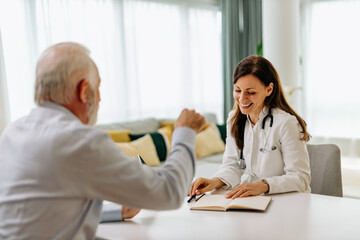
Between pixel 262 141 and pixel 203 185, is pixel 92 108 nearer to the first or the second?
pixel 203 185

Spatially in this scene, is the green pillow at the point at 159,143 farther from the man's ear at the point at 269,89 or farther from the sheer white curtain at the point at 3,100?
the man's ear at the point at 269,89

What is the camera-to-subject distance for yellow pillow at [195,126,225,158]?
461 cm

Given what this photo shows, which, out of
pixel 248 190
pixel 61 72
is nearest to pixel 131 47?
pixel 248 190

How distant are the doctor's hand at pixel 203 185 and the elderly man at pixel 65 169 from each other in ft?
2.17

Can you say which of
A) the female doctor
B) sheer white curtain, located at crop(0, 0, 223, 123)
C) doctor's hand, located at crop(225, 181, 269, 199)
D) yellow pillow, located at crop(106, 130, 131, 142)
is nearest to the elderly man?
doctor's hand, located at crop(225, 181, 269, 199)

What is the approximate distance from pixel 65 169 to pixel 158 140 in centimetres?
337

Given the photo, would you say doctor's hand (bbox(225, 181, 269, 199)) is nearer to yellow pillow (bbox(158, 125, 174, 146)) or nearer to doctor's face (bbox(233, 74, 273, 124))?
doctor's face (bbox(233, 74, 273, 124))

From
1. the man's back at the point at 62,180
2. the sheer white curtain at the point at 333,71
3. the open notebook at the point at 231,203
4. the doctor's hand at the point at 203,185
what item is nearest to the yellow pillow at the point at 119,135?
the doctor's hand at the point at 203,185

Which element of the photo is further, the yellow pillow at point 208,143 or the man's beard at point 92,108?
the yellow pillow at point 208,143

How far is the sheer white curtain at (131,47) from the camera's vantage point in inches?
165

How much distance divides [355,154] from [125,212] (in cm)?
544

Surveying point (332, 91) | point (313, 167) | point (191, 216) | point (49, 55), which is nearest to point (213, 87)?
point (332, 91)

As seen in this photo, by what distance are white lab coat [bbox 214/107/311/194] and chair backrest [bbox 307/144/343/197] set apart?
24cm

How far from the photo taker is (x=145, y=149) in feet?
13.4
